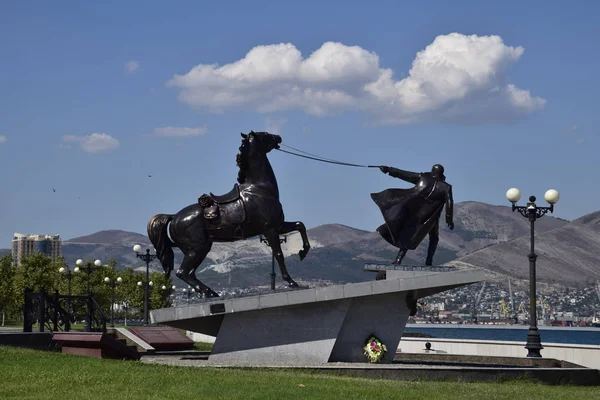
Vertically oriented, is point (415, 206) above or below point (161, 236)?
above

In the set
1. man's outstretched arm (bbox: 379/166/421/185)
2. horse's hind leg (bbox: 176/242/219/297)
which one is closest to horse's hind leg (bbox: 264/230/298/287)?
horse's hind leg (bbox: 176/242/219/297)

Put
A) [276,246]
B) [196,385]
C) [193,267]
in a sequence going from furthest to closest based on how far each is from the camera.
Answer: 1. [193,267]
2. [276,246]
3. [196,385]

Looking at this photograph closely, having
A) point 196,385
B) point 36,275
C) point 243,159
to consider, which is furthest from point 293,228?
point 36,275

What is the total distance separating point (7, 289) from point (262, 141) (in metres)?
52.3

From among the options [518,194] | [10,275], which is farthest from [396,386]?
[10,275]

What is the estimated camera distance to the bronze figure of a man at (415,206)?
2464 centimetres

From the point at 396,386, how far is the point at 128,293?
2665 inches

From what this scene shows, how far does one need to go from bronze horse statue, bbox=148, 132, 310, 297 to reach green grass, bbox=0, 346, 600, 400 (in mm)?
3994

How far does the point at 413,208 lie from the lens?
24.9m

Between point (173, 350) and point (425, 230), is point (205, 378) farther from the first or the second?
point (173, 350)

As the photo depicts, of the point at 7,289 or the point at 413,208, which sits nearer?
the point at 413,208

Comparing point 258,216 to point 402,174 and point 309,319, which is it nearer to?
point 309,319

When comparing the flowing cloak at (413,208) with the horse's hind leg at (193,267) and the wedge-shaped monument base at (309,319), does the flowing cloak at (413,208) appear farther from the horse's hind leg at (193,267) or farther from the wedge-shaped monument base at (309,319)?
the horse's hind leg at (193,267)

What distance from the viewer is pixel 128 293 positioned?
8444cm
